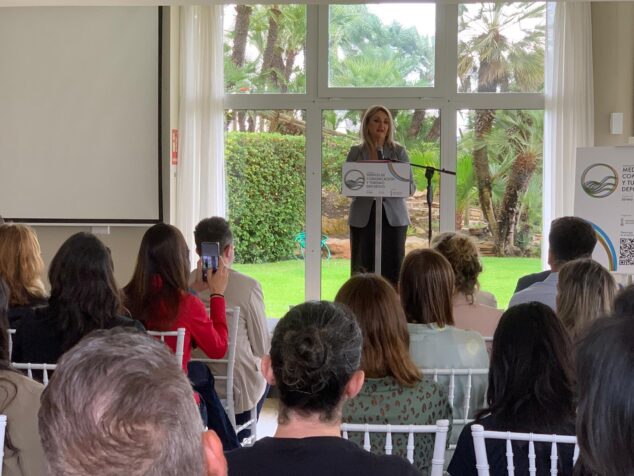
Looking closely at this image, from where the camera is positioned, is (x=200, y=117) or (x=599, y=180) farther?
(x=200, y=117)

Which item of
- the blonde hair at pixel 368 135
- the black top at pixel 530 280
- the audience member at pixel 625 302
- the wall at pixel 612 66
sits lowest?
the black top at pixel 530 280

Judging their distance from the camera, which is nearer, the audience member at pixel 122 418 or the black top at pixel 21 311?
the audience member at pixel 122 418

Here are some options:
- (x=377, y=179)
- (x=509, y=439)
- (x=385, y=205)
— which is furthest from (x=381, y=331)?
(x=385, y=205)

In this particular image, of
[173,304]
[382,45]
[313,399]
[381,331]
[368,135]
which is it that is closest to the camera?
[313,399]

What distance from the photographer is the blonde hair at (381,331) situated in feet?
8.04

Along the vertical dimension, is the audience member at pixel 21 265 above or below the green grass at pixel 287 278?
above

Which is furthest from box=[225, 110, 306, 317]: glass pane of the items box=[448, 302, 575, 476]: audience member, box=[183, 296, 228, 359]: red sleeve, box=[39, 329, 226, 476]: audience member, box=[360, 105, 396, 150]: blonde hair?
box=[39, 329, 226, 476]: audience member

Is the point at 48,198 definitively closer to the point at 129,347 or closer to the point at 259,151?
the point at 259,151

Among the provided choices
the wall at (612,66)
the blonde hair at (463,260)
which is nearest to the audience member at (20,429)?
the blonde hair at (463,260)

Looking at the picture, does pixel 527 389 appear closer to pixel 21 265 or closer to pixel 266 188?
pixel 21 265

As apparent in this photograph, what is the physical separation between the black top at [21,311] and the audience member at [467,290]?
166 cm

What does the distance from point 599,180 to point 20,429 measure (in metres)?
4.70

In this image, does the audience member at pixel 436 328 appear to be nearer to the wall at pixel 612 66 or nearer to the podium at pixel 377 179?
the podium at pixel 377 179

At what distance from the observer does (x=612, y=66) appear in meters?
6.74
